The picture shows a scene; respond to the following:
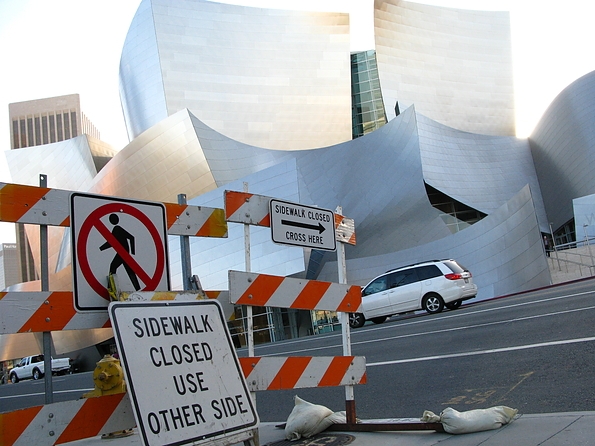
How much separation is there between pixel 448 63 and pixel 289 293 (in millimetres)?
45093

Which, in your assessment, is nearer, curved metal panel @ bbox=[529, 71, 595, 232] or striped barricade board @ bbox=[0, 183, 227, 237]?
striped barricade board @ bbox=[0, 183, 227, 237]

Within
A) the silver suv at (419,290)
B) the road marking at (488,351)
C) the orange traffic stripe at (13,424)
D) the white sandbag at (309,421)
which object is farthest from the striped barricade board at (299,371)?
the silver suv at (419,290)

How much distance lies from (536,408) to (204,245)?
2637cm

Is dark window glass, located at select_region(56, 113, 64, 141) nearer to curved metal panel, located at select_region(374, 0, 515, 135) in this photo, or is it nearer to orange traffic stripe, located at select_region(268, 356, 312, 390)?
curved metal panel, located at select_region(374, 0, 515, 135)

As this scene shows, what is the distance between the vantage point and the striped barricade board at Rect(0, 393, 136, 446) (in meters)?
2.78

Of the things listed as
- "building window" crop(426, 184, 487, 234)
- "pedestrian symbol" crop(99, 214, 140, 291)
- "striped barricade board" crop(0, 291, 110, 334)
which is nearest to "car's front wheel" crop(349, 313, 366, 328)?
"pedestrian symbol" crop(99, 214, 140, 291)

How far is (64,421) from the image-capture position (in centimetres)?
292

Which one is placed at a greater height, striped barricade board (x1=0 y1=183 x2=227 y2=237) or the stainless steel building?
the stainless steel building

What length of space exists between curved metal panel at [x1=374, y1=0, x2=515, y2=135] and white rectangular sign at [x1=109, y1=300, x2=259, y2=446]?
4168 centimetres

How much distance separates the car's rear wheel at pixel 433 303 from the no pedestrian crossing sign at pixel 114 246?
1331 centimetres

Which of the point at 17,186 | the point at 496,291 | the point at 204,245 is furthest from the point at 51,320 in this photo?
the point at 204,245

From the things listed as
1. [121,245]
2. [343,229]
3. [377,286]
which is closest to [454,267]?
[377,286]

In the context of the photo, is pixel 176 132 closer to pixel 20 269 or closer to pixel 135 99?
pixel 135 99

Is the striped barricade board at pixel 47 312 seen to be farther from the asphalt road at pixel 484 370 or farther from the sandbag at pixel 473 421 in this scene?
the asphalt road at pixel 484 370
